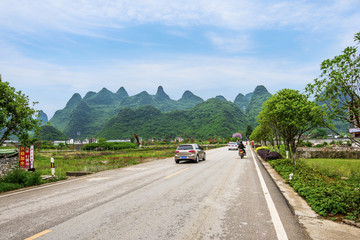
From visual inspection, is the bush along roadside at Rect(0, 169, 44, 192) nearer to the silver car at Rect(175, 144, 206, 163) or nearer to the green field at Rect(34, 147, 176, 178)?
the green field at Rect(34, 147, 176, 178)

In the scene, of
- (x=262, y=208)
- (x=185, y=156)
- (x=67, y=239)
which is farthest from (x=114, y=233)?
(x=185, y=156)

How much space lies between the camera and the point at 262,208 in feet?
18.7

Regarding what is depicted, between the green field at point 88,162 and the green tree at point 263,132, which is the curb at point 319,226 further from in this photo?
the green tree at point 263,132

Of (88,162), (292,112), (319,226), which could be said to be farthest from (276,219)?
(88,162)

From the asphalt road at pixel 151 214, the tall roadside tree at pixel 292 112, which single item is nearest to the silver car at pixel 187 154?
the tall roadside tree at pixel 292 112

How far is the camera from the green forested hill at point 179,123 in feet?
463

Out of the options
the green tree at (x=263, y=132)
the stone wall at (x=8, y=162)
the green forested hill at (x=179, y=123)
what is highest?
the green forested hill at (x=179, y=123)

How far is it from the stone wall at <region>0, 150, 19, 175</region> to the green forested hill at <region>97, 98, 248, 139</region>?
389 ft

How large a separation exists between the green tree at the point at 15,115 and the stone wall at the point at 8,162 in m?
2.91

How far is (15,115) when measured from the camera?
32.3 ft

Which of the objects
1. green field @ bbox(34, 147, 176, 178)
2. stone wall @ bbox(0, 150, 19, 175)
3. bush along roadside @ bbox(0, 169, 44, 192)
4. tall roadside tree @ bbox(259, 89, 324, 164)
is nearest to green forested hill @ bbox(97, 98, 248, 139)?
green field @ bbox(34, 147, 176, 178)

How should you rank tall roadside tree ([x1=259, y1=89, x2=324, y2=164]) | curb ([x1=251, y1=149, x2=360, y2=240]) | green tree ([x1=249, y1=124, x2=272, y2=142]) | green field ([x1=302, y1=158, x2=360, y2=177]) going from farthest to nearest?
1. green tree ([x1=249, y1=124, x2=272, y2=142])
2. tall roadside tree ([x1=259, y1=89, x2=324, y2=164])
3. green field ([x1=302, y1=158, x2=360, y2=177])
4. curb ([x1=251, y1=149, x2=360, y2=240])

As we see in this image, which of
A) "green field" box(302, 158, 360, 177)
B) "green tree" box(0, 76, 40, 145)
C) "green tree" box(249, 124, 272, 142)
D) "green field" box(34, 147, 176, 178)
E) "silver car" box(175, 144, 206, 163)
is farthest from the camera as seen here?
"green tree" box(249, 124, 272, 142)

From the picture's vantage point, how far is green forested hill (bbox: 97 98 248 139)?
141 m
